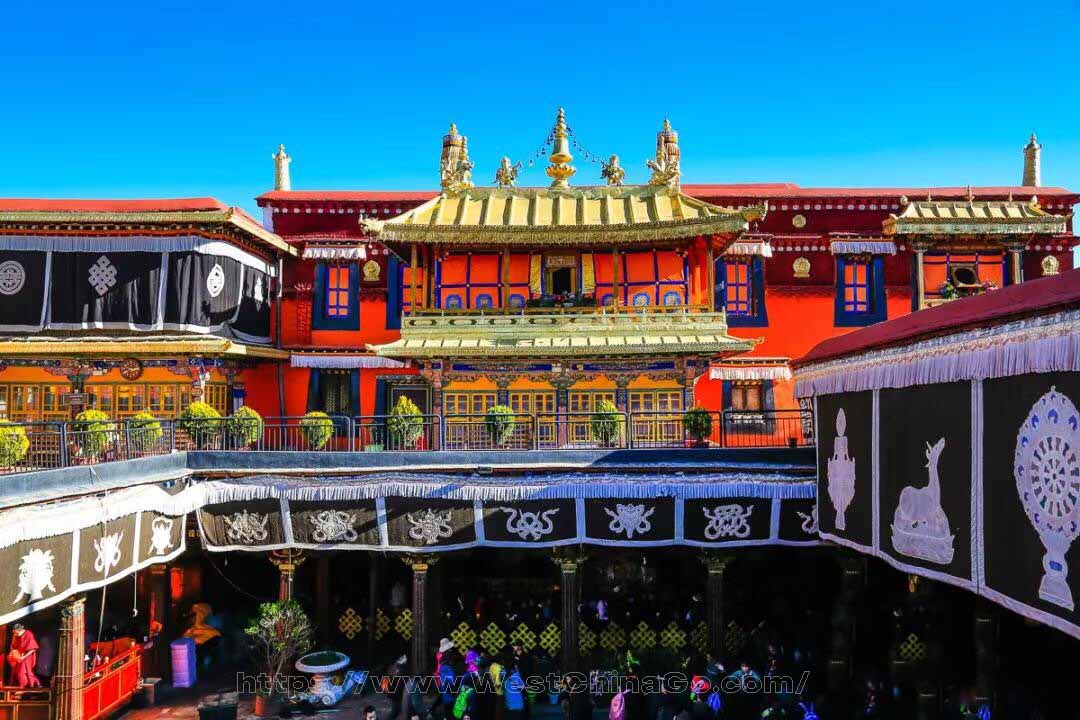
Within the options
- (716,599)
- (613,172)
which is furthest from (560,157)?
(716,599)

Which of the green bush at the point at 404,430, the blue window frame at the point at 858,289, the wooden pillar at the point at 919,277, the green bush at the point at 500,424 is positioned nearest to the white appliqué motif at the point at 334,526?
the green bush at the point at 404,430

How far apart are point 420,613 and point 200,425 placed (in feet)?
18.3

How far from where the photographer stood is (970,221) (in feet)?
59.3

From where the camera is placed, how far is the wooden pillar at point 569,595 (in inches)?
548

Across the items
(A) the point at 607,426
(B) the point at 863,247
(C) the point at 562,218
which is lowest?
(A) the point at 607,426

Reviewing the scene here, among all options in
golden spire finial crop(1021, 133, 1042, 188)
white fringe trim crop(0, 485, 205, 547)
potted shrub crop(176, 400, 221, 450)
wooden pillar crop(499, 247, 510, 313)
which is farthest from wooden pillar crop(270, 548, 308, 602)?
golden spire finial crop(1021, 133, 1042, 188)

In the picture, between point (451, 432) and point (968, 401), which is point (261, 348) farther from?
point (968, 401)

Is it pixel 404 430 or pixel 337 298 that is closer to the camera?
pixel 404 430

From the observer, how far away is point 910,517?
9258 mm

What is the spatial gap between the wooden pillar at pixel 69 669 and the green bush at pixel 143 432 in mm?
3286

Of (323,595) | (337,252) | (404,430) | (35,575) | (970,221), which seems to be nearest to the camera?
(35,575)

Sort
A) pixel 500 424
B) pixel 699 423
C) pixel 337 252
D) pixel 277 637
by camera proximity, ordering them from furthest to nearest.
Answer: pixel 337 252
pixel 699 423
pixel 500 424
pixel 277 637

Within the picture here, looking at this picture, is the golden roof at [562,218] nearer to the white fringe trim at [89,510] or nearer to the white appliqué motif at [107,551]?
the white fringe trim at [89,510]

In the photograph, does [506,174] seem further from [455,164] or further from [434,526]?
[434,526]
